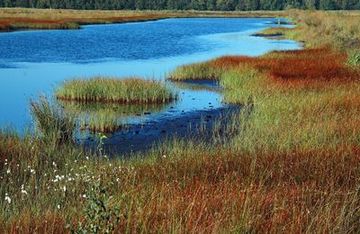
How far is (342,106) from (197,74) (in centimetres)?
1247

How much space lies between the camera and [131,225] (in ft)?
20.2

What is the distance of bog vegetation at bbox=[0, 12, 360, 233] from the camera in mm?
6230

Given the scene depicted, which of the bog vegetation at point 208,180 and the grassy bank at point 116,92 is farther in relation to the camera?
the grassy bank at point 116,92

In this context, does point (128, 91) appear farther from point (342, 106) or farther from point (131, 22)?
point (131, 22)

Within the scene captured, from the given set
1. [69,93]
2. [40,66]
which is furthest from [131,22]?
[69,93]

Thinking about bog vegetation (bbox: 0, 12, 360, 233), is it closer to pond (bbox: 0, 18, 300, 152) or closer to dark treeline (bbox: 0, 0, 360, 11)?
pond (bbox: 0, 18, 300, 152)

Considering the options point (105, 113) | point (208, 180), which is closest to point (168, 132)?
point (105, 113)

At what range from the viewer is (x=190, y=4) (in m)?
154

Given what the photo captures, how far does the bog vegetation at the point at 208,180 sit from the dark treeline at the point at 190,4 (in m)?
119

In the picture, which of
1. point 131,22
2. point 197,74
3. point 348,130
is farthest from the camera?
point 131,22

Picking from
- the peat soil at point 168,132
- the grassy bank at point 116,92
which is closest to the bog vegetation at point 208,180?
the peat soil at point 168,132

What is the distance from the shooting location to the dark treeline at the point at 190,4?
130750 millimetres

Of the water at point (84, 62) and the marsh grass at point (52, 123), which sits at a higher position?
the marsh grass at point (52, 123)

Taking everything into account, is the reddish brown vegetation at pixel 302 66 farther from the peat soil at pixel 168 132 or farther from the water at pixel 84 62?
the peat soil at pixel 168 132
